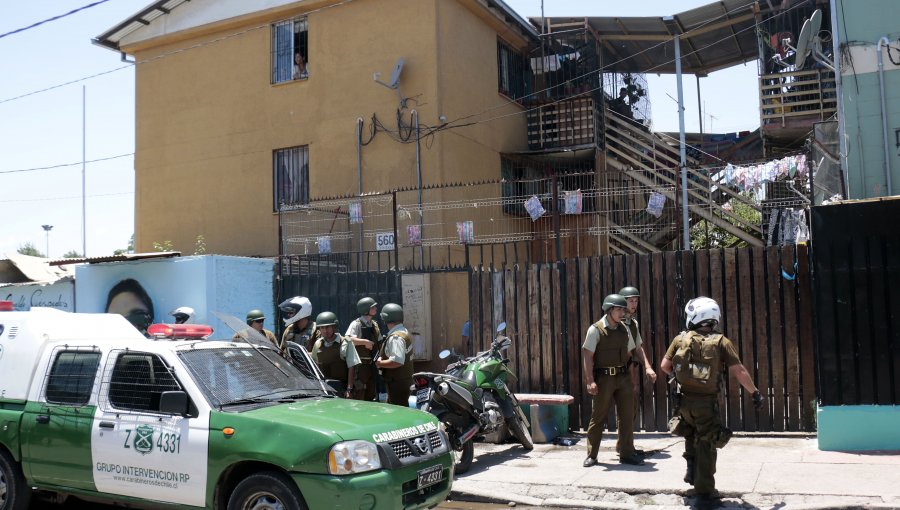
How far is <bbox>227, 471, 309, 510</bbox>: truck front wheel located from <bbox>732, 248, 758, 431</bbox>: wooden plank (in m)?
5.97

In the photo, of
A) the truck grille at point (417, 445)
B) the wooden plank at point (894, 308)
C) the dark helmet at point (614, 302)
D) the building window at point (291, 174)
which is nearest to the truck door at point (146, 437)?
the truck grille at point (417, 445)

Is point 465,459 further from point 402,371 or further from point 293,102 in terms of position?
point 293,102

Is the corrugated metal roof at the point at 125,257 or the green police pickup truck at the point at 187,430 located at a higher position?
the corrugated metal roof at the point at 125,257

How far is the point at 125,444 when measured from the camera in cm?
613

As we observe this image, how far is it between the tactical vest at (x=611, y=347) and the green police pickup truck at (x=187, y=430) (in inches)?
107

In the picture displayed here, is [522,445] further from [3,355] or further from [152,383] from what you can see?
[3,355]

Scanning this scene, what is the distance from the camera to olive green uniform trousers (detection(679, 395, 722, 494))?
669 cm

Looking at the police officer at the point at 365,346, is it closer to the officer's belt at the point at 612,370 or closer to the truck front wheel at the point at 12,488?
the officer's belt at the point at 612,370

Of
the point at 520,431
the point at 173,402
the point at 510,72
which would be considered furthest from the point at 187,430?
the point at 510,72

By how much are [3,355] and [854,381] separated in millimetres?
8383

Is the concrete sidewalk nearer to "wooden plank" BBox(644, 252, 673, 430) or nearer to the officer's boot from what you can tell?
the officer's boot

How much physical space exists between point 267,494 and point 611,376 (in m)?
4.26

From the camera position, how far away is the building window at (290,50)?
1812 cm

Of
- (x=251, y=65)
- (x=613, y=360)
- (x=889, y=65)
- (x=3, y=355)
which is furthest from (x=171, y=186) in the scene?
(x=889, y=65)
